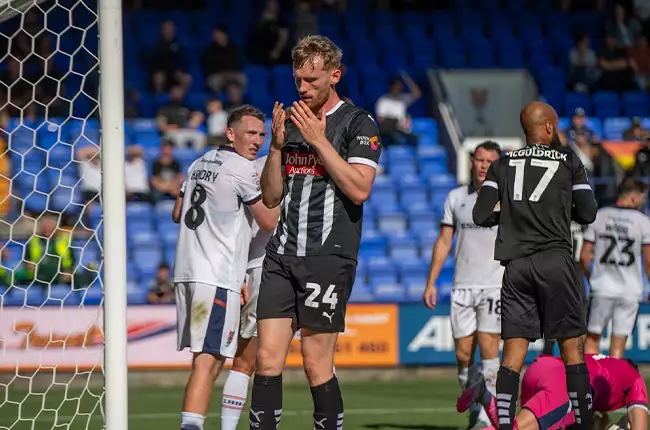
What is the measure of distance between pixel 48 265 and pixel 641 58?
10.7 meters

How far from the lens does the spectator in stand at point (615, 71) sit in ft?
60.6

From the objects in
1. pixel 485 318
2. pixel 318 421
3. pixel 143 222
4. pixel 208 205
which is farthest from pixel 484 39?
pixel 318 421

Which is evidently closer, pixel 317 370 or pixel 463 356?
pixel 317 370

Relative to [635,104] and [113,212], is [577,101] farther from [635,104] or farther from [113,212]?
[113,212]

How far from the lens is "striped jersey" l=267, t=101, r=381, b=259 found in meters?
5.42

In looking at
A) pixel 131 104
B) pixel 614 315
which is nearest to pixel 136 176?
pixel 131 104

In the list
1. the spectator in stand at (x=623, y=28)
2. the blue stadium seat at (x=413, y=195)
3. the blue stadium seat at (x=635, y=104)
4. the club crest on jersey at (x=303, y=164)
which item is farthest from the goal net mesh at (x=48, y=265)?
the spectator in stand at (x=623, y=28)

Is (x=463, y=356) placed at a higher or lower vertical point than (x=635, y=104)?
lower

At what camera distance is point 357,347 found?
12.5 metres

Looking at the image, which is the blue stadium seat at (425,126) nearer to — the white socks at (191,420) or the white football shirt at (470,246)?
the white football shirt at (470,246)

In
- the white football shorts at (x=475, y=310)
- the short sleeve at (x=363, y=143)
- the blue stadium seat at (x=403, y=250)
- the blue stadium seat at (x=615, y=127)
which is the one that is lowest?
the white football shorts at (x=475, y=310)

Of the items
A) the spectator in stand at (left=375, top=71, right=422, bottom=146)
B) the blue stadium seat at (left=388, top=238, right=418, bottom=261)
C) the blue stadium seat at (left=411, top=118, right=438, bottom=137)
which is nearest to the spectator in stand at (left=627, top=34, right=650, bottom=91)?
the blue stadium seat at (left=411, top=118, right=438, bottom=137)

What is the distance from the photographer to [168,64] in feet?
57.2

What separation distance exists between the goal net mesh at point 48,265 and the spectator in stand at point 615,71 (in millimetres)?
8060
